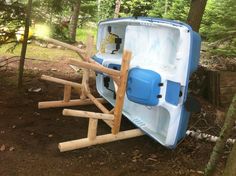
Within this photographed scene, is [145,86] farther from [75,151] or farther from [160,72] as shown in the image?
[75,151]

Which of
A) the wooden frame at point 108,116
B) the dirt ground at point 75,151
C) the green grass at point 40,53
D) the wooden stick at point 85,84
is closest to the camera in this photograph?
the dirt ground at point 75,151

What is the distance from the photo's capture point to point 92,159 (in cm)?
424

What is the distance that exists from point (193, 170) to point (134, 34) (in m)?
2.10

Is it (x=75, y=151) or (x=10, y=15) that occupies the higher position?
(x=10, y=15)

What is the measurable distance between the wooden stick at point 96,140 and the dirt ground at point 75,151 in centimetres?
9

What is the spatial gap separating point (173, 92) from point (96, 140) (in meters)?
1.12

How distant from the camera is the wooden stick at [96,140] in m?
4.27

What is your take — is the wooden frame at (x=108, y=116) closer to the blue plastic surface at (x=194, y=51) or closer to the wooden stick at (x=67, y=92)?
the blue plastic surface at (x=194, y=51)

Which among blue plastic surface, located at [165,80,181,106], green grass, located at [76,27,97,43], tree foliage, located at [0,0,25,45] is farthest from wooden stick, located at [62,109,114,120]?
green grass, located at [76,27,97,43]

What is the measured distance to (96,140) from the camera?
446cm

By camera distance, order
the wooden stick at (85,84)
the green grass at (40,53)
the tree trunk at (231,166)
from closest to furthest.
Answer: the tree trunk at (231,166) < the wooden stick at (85,84) < the green grass at (40,53)

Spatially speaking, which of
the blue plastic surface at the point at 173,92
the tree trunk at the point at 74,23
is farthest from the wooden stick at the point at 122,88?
the tree trunk at the point at 74,23

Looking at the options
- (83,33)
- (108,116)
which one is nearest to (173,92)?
(108,116)

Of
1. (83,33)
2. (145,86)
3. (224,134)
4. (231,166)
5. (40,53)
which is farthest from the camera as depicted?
(83,33)
